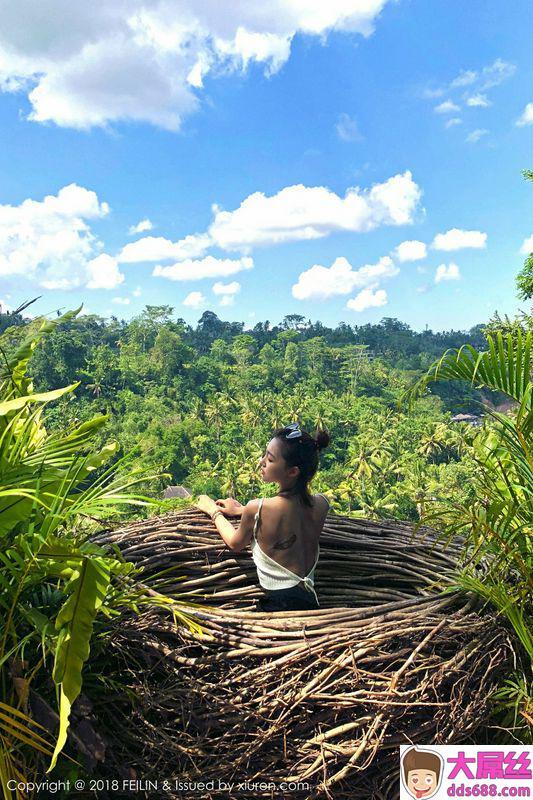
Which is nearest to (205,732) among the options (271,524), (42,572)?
(42,572)

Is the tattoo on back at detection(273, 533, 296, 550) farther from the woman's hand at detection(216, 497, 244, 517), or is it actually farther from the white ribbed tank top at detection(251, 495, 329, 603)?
the woman's hand at detection(216, 497, 244, 517)

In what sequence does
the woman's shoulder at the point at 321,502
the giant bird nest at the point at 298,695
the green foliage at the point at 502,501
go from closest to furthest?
the giant bird nest at the point at 298,695
the green foliage at the point at 502,501
the woman's shoulder at the point at 321,502

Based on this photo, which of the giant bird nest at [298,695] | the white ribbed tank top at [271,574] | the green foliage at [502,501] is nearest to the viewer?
the giant bird nest at [298,695]

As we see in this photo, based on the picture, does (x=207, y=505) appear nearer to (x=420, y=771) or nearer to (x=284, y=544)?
(x=284, y=544)

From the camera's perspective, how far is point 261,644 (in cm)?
149

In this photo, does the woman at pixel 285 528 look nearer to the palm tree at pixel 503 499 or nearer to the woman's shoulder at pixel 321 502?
the woman's shoulder at pixel 321 502

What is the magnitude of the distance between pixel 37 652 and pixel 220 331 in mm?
69539

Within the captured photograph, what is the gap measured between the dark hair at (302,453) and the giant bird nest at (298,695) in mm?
473

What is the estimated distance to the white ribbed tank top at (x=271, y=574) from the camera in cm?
194

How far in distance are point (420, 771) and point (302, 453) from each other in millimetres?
923

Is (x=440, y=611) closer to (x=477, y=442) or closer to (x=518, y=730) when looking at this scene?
(x=518, y=730)

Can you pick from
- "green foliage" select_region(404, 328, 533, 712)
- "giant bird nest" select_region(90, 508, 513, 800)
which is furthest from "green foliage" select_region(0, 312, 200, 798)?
"green foliage" select_region(404, 328, 533, 712)

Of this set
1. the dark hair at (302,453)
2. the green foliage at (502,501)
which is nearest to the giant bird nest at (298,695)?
the green foliage at (502,501)

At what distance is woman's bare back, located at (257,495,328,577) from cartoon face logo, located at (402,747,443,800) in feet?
2.07
